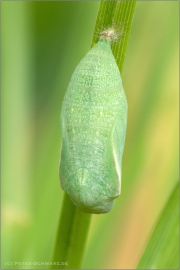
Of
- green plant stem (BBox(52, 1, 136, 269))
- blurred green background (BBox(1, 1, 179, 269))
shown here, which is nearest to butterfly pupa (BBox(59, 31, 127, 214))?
green plant stem (BBox(52, 1, 136, 269))

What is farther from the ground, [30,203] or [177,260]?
[177,260]

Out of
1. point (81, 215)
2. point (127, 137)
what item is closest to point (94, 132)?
point (81, 215)

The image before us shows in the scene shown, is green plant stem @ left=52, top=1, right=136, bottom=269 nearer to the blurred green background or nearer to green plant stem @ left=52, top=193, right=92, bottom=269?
green plant stem @ left=52, top=193, right=92, bottom=269

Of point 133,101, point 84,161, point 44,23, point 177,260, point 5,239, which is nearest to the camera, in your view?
point 84,161

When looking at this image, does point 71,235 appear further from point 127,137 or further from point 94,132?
point 127,137

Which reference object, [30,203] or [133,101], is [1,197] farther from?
[133,101]

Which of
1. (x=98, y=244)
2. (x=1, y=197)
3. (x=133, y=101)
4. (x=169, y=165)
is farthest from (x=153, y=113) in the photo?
(x=1, y=197)
